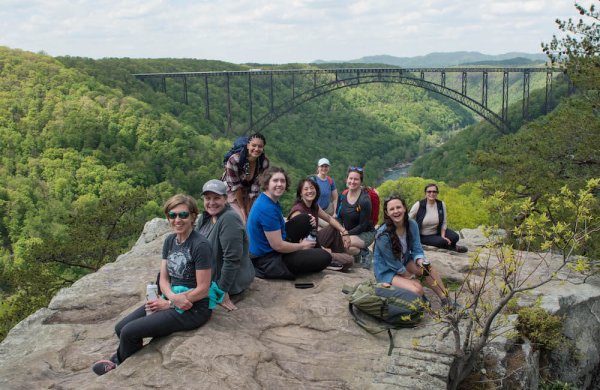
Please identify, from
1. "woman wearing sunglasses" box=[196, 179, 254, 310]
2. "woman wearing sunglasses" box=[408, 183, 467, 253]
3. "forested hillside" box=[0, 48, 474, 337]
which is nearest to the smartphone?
"woman wearing sunglasses" box=[196, 179, 254, 310]

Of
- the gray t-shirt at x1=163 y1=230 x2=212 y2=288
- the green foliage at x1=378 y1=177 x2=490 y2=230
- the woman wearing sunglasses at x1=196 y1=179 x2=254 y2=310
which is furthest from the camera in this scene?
the green foliage at x1=378 y1=177 x2=490 y2=230

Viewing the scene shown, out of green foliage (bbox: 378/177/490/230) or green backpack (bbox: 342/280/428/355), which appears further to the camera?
green foliage (bbox: 378/177/490/230)

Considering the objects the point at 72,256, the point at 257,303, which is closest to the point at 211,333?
the point at 257,303

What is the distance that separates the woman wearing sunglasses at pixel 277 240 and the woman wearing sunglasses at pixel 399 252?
0.80 meters

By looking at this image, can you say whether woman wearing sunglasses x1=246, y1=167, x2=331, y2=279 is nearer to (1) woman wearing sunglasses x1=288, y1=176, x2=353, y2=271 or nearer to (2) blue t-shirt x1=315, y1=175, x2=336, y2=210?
(1) woman wearing sunglasses x1=288, y1=176, x2=353, y2=271

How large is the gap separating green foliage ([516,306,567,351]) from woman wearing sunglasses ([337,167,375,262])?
1888mm

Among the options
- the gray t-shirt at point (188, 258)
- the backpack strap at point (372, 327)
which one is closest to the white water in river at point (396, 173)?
the backpack strap at point (372, 327)

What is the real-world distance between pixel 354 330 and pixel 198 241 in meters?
1.51

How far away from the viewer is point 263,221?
4910 mm

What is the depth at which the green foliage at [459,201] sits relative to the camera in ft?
66.4

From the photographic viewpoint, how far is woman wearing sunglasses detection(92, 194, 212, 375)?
12.4ft

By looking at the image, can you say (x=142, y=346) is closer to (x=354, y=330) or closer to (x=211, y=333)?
(x=211, y=333)

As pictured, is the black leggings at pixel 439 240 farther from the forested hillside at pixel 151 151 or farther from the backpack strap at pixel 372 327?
the backpack strap at pixel 372 327

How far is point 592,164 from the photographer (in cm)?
1015
